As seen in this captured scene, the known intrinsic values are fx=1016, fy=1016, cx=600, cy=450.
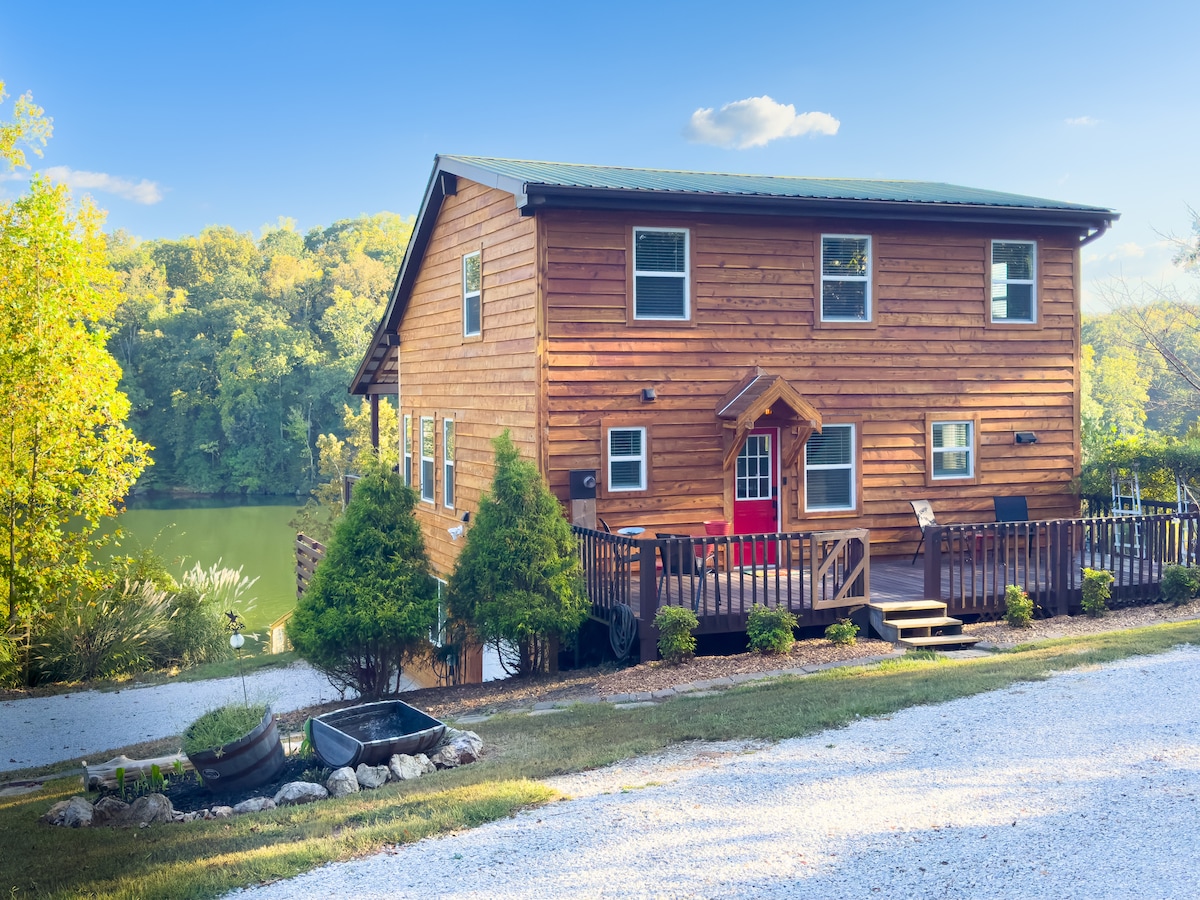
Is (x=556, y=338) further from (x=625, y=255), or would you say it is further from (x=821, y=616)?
(x=821, y=616)

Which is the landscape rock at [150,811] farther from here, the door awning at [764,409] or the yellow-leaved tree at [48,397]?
the door awning at [764,409]

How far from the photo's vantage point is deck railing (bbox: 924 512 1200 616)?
12.2 metres

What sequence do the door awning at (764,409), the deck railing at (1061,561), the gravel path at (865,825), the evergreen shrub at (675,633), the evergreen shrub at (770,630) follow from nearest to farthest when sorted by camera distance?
the gravel path at (865,825) → the evergreen shrub at (675,633) → the evergreen shrub at (770,630) → the deck railing at (1061,561) → the door awning at (764,409)

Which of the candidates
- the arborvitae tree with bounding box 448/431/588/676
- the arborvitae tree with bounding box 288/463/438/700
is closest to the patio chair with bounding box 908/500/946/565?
the arborvitae tree with bounding box 448/431/588/676

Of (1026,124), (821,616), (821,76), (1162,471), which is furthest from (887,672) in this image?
(1026,124)

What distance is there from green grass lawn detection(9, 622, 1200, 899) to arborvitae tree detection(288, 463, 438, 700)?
2.54 m

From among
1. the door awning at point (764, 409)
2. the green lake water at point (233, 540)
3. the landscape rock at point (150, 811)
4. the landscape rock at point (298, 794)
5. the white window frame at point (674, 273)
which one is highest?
the white window frame at point (674, 273)

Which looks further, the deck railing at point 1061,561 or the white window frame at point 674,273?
the white window frame at point 674,273

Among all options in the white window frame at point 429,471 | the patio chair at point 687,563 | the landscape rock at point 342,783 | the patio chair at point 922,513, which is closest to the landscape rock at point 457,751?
the landscape rock at point 342,783

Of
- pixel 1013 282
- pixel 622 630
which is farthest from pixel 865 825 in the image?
pixel 1013 282

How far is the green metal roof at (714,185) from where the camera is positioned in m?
13.1

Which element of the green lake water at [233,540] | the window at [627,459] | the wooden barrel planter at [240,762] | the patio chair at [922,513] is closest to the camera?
the wooden barrel planter at [240,762]

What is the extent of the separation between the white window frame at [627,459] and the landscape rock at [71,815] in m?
7.44

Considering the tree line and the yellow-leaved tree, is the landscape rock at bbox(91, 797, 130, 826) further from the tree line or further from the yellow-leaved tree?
the tree line
